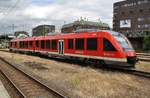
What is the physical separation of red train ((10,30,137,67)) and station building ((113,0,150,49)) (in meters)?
76.1

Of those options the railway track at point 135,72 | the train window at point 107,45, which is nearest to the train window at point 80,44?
the railway track at point 135,72

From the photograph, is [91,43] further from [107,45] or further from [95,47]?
[107,45]

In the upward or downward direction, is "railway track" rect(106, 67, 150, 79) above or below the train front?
below

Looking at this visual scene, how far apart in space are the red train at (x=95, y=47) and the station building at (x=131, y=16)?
250 feet

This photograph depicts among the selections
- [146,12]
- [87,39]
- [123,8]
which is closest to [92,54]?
[87,39]

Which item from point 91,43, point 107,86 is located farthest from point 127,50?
point 107,86

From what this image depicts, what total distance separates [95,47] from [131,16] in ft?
314

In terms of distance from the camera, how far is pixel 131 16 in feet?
368

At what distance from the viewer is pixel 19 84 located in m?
15.0

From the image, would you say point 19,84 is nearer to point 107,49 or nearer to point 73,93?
point 73,93

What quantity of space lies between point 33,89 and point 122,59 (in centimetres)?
699

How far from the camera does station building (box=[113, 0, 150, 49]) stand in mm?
105688

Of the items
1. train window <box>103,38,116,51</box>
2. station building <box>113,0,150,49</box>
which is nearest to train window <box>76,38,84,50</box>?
train window <box>103,38,116,51</box>

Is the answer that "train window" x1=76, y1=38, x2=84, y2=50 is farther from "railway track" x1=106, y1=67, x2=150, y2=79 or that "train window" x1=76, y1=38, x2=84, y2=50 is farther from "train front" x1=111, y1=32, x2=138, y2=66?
"train front" x1=111, y1=32, x2=138, y2=66
